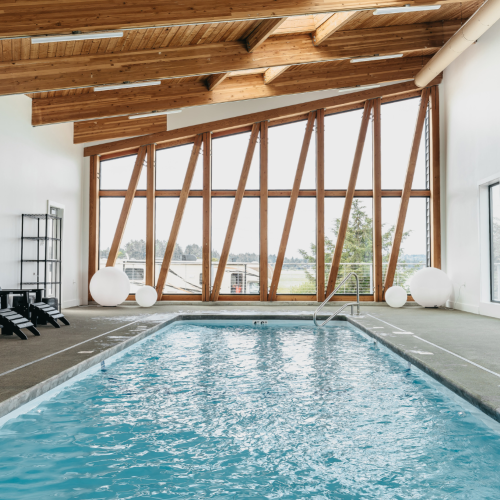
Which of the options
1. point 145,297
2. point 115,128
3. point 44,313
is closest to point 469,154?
point 145,297

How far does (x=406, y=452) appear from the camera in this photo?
115 inches

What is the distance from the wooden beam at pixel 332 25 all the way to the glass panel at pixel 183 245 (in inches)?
189

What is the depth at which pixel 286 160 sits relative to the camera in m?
11.9

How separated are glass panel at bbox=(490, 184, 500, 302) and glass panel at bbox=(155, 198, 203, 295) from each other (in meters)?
6.28

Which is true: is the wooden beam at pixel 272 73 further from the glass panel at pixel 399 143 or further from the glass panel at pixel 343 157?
the glass panel at pixel 399 143

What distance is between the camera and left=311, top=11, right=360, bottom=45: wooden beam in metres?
7.61

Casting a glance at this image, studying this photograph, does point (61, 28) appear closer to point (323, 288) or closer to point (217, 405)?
point (217, 405)

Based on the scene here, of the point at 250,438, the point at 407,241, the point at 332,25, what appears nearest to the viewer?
the point at 250,438

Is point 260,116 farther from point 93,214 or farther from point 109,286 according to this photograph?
point 109,286

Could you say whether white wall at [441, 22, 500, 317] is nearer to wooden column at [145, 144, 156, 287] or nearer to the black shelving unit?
wooden column at [145, 144, 156, 287]

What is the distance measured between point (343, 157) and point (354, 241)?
6.68 ft

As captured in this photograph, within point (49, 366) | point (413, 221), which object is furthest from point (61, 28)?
point (413, 221)

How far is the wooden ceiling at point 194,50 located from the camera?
581 centimetres

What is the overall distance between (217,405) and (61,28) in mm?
4574
